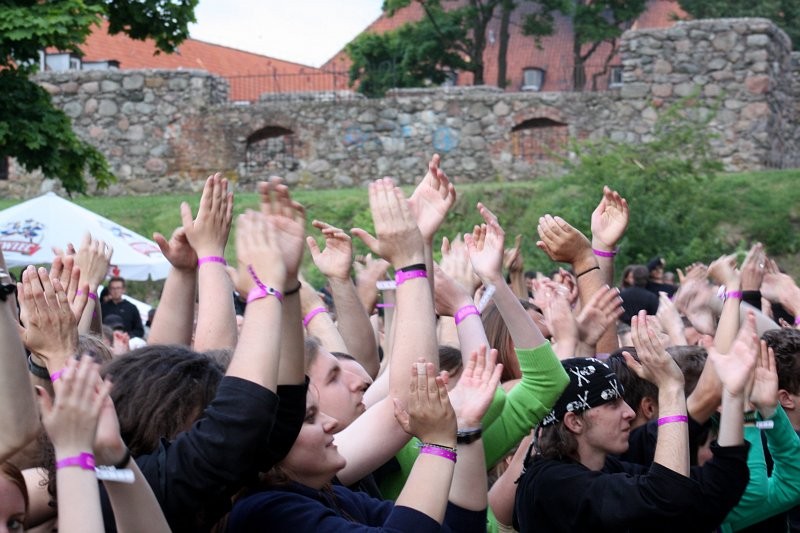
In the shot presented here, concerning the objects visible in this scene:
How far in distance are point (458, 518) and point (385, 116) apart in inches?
767

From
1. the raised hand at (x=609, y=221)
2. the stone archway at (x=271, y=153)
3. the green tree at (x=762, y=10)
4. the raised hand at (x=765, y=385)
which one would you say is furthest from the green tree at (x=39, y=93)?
the green tree at (x=762, y=10)

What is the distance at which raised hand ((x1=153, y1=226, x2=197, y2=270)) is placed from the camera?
4361 mm

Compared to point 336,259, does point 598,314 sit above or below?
below

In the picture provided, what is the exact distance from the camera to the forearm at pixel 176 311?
14.8 feet

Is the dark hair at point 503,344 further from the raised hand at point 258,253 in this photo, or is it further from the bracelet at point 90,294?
the raised hand at point 258,253

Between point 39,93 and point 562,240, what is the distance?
10.6 metres

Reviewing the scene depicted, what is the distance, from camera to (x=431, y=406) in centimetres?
292

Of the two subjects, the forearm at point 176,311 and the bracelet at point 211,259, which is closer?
the bracelet at point 211,259

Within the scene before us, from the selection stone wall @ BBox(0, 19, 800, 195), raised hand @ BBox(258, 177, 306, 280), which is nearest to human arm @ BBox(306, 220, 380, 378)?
raised hand @ BBox(258, 177, 306, 280)

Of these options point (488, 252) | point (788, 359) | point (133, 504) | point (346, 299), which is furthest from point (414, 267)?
point (788, 359)

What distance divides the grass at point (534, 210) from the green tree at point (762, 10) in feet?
48.8

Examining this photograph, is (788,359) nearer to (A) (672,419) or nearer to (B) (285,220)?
(A) (672,419)

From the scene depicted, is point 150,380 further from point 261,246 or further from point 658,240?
point 658,240

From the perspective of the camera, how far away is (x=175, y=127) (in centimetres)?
2295
